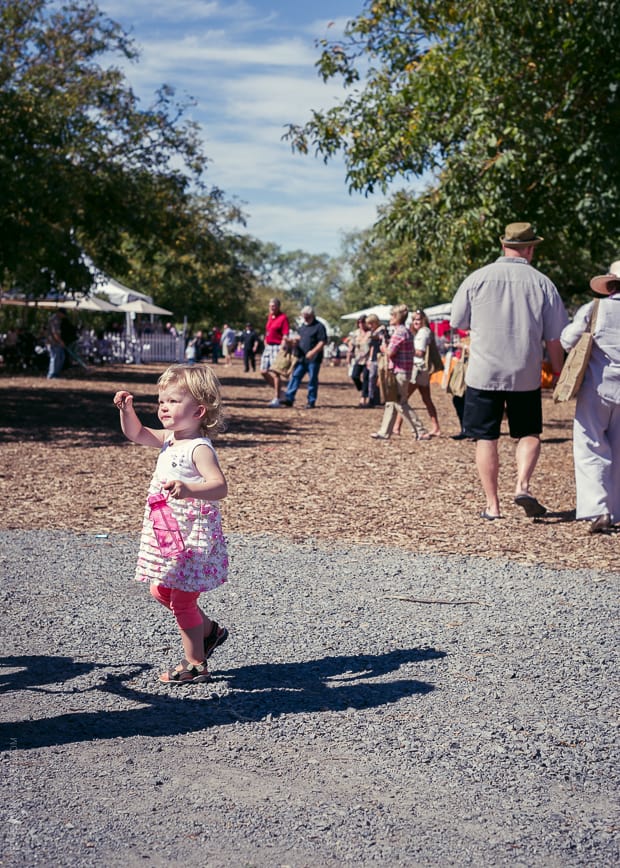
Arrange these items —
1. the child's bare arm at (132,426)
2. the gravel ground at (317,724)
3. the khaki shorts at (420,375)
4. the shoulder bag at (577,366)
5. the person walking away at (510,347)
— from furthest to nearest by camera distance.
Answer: the khaki shorts at (420,375) < the person walking away at (510,347) < the shoulder bag at (577,366) < the child's bare arm at (132,426) < the gravel ground at (317,724)

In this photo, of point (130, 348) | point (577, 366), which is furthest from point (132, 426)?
point (130, 348)

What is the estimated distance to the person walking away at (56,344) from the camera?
29.1m

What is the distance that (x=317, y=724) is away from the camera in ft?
13.0

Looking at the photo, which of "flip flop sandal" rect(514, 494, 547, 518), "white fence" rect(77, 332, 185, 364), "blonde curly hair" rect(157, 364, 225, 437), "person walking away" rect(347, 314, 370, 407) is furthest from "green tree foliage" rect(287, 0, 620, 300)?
"white fence" rect(77, 332, 185, 364)

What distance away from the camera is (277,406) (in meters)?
21.5

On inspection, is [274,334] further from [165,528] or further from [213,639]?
[165,528]

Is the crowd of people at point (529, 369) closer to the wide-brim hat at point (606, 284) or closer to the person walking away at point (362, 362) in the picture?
the wide-brim hat at point (606, 284)

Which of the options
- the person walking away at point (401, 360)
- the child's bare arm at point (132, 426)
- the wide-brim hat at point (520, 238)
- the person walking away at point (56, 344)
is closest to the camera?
the child's bare arm at point (132, 426)

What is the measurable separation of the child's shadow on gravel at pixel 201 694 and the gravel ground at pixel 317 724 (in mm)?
12

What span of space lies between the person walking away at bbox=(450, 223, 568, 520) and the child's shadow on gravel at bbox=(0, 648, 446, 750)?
359 cm

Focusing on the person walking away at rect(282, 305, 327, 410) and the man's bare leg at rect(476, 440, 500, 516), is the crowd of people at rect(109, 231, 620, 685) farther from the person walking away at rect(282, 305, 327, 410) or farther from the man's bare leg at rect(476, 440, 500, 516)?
the person walking away at rect(282, 305, 327, 410)

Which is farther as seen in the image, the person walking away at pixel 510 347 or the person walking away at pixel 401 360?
the person walking away at pixel 401 360

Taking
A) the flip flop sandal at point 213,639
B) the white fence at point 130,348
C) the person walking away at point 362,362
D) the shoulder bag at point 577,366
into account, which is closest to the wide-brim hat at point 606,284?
the shoulder bag at point 577,366

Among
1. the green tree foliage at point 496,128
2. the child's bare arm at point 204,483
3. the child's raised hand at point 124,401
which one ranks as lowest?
the child's bare arm at point 204,483
